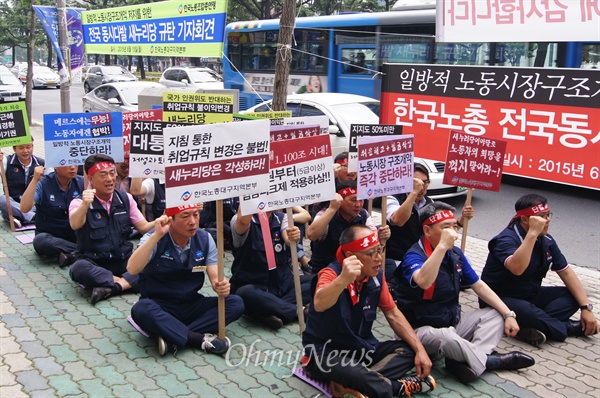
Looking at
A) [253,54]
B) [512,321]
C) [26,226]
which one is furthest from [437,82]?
[253,54]

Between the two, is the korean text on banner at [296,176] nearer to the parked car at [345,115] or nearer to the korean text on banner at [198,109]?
the korean text on banner at [198,109]

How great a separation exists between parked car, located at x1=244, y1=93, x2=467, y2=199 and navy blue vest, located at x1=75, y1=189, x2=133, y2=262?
4485 millimetres

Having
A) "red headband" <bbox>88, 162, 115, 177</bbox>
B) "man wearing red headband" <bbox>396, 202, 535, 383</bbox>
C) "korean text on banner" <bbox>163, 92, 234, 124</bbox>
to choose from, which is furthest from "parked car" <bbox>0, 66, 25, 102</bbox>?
"man wearing red headband" <bbox>396, 202, 535, 383</bbox>

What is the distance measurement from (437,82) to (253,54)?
41.3 ft

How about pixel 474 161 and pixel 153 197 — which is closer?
pixel 474 161

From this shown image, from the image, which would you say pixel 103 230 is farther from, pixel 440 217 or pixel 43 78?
pixel 43 78

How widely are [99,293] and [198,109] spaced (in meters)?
2.45

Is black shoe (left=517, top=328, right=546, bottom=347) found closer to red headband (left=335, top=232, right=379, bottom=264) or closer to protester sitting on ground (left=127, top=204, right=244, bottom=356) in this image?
red headband (left=335, top=232, right=379, bottom=264)

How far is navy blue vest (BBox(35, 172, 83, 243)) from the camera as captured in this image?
6.89 meters

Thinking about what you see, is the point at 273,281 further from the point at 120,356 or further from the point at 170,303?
the point at 120,356

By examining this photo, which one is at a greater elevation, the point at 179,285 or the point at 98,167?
the point at 98,167

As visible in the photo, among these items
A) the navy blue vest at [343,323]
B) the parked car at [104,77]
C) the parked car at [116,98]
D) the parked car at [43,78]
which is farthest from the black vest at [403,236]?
the parked car at [43,78]

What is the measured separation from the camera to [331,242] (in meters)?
5.74

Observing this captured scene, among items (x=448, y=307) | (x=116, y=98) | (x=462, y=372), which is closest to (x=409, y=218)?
(x=448, y=307)
